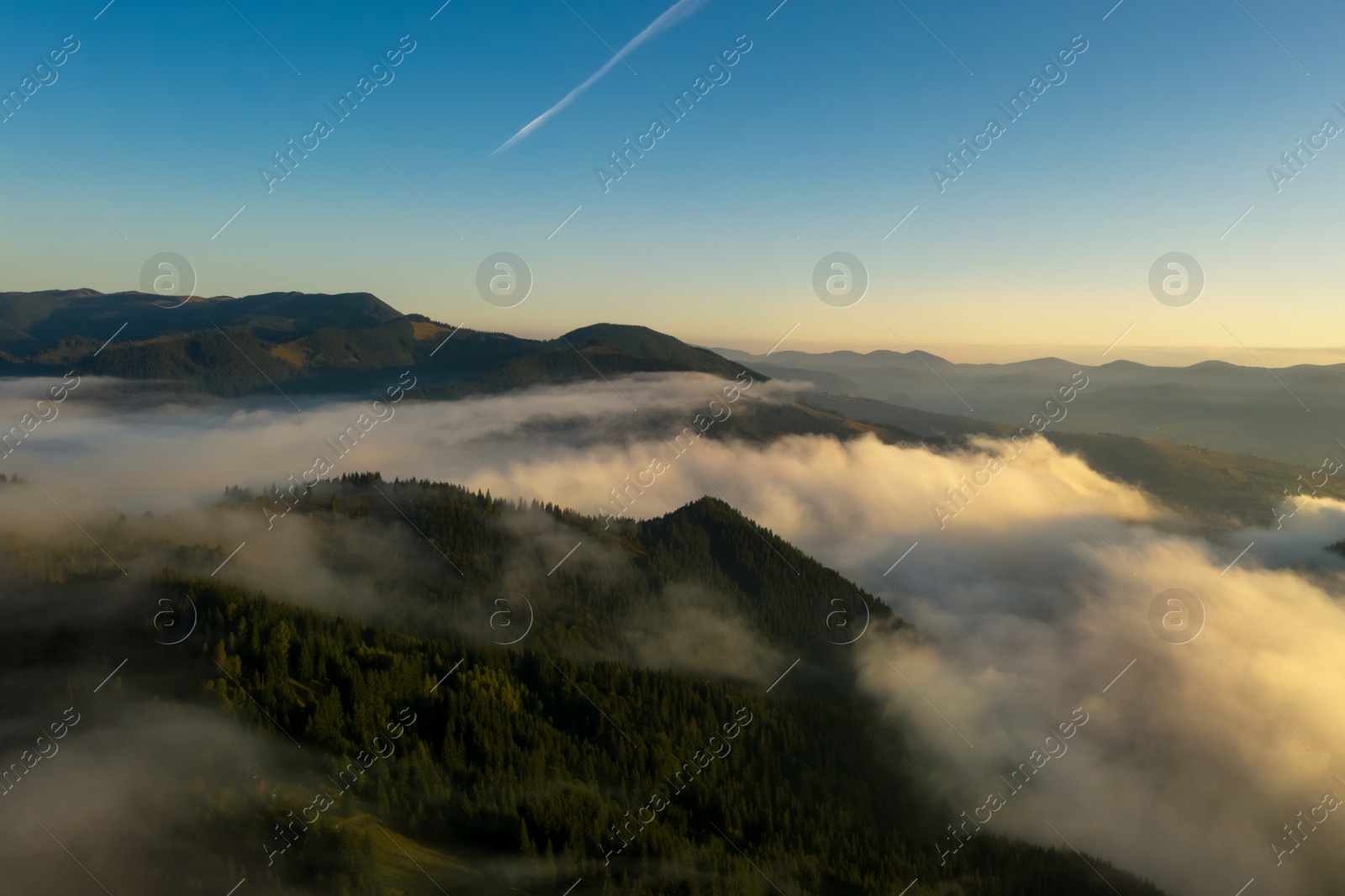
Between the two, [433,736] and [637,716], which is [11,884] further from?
[637,716]

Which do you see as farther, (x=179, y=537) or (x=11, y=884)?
(x=179, y=537)

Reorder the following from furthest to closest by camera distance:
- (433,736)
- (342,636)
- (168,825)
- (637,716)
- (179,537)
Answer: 1. (179,537)
2. (637,716)
3. (342,636)
4. (433,736)
5. (168,825)

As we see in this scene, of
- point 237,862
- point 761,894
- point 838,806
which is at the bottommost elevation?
point 838,806

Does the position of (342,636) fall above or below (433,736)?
above

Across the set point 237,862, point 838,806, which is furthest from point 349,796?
point 838,806

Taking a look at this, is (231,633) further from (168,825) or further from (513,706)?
(513,706)

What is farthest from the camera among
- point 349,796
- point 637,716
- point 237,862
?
point 637,716
